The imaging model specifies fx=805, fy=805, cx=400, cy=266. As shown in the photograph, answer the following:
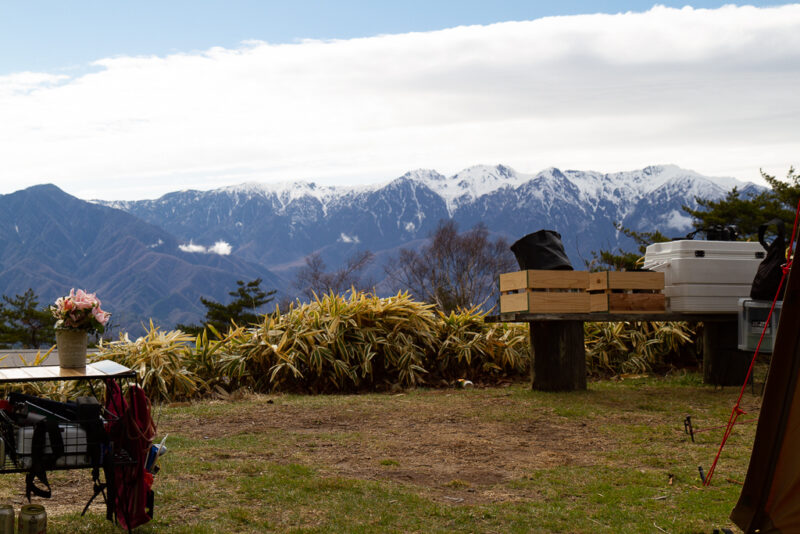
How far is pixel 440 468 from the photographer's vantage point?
528 cm

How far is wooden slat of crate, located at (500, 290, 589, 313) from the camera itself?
789cm

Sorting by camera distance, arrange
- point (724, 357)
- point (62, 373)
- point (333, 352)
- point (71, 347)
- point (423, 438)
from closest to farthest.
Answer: point (62, 373)
point (71, 347)
point (423, 438)
point (724, 357)
point (333, 352)

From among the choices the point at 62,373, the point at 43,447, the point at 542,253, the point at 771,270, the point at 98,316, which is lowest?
the point at 43,447

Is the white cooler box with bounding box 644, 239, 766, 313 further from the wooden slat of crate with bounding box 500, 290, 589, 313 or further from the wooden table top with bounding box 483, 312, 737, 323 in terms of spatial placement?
the wooden slat of crate with bounding box 500, 290, 589, 313

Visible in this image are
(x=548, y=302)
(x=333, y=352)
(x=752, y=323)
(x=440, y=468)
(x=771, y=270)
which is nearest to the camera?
(x=440, y=468)

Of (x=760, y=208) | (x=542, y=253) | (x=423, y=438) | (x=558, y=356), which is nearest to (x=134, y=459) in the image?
(x=423, y=438)

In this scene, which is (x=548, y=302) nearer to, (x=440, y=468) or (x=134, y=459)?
(x=440, y=468)

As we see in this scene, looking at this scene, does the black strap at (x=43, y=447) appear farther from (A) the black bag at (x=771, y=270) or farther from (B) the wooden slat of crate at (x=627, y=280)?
(B) the wooden slat of crate at (x=627, y=280)

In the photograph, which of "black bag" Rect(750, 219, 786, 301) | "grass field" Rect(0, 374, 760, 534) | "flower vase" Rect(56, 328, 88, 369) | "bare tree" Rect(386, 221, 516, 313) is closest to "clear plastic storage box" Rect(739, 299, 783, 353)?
"black bag" Rect(750, 219, 786, 301)

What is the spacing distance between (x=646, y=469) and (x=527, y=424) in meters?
1.75

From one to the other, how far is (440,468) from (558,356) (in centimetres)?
342

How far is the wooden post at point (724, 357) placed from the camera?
342 inches

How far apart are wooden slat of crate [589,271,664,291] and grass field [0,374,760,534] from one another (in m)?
1.12

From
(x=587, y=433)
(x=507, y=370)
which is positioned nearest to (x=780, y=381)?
(x=587, y=433)
